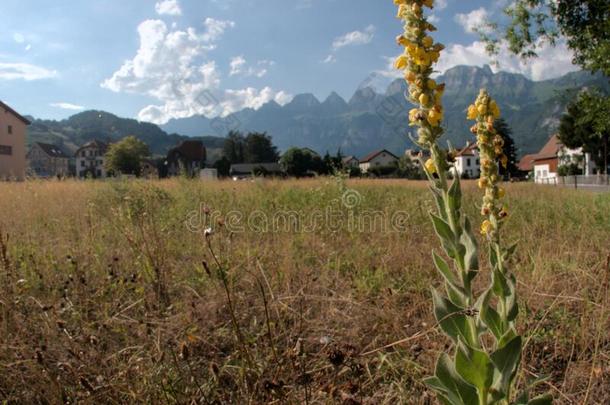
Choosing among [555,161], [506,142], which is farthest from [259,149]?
[506,142]

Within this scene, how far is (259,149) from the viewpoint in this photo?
63.7 metres

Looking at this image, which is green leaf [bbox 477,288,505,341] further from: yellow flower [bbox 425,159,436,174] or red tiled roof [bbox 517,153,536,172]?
red tiled roof [bbox 517,153,536,172]

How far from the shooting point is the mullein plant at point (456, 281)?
1.08 m

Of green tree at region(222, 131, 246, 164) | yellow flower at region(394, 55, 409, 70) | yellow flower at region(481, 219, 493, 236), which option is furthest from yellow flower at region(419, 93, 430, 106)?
green tree at region(222, 131, 246, 164)

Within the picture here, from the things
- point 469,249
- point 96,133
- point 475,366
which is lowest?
point 475,366

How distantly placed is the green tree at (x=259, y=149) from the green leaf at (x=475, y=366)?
2426 inches

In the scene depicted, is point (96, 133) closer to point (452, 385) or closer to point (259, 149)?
point (259, 149)

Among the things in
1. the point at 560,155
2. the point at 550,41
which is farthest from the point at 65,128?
the point at 550,41

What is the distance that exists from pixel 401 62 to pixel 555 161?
6037cm

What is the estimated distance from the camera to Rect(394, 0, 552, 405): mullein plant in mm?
1076

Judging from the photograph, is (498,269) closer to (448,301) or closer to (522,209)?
(448,301)

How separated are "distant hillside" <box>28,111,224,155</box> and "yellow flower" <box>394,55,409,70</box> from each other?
14280 centimetres

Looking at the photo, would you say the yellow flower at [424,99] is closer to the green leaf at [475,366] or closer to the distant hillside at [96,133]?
the green leaf at [475,366]

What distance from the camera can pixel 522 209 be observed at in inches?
272
